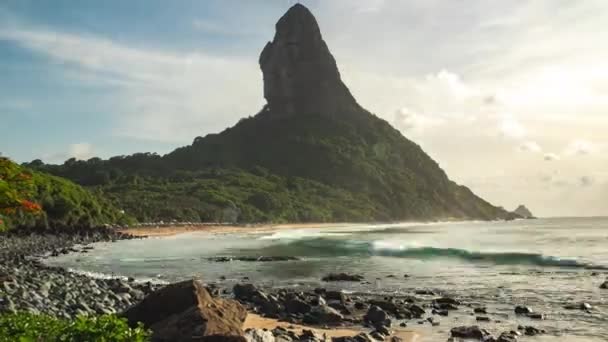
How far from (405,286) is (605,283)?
34.9ft

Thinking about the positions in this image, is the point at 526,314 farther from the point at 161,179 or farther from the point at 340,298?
the point at 161,179

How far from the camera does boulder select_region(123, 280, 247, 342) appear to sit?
47.3ft

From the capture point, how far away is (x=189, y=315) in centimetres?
1516

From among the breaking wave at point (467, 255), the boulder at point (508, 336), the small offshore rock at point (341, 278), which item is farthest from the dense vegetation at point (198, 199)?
the boulder at point (508, 336)

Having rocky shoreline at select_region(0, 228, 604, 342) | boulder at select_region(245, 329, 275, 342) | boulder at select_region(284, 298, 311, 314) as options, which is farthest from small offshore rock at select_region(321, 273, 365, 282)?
boulder at select_region(245, 329, 275, 342)

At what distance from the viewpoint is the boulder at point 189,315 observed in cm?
1441

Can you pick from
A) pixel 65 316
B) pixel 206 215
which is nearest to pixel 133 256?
pixel 65 316

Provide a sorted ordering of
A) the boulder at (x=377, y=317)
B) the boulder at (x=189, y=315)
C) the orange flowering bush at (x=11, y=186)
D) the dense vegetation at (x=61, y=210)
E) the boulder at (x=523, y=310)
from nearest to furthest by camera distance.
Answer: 1. the boulder at (x=189, y=315)
2. the boulder at (x=377, y=317)
3. the orange flowering bush at (x=11, y=186)
4. the boulder at (x=523, y=310)
5. the dense vegetation at (x=61, y=210)

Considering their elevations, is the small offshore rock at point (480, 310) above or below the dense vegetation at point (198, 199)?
below

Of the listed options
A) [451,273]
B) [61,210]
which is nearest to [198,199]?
[61,210]

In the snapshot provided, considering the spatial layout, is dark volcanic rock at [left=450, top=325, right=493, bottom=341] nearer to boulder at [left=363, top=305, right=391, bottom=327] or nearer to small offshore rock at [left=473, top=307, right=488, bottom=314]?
boulder at [left=363, top=305, right=391, bottom=327]

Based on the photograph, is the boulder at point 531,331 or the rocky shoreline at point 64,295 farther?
the boulder at point 531,331

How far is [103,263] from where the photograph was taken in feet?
151

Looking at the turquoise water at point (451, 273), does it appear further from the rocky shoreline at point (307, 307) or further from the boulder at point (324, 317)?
the boulder at point (324, 317)
